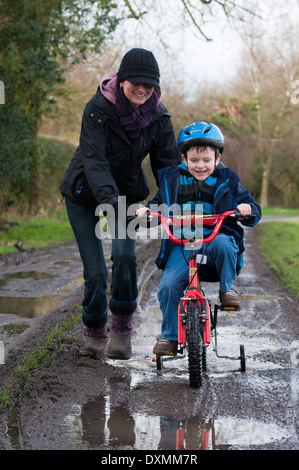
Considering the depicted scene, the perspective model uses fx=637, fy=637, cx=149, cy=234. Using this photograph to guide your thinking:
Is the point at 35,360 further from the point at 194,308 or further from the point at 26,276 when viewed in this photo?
the point at 26,276

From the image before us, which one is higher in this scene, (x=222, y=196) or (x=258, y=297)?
(x=222, y=196)

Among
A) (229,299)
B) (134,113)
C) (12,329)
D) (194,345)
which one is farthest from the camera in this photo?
(12,329)

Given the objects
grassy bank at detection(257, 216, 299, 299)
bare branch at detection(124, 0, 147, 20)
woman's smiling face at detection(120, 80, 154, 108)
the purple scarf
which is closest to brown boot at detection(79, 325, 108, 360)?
the purple scarf

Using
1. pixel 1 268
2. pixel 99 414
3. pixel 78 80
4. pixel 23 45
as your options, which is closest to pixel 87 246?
pixel 99 414

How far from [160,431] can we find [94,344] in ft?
5.62

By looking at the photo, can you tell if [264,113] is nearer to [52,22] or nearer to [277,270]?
[52,22]

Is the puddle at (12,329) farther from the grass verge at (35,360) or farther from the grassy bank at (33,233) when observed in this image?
the grassy bank at (33,233)

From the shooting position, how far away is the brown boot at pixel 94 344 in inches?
203

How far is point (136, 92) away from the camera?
4.46m

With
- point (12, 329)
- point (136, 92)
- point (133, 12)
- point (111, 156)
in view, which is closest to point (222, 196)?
point (111, 156)

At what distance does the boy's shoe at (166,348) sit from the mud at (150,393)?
206mm

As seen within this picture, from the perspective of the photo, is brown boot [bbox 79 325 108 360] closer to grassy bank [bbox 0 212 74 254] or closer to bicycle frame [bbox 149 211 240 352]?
bicycle frame [bbox 149 211 240 352]

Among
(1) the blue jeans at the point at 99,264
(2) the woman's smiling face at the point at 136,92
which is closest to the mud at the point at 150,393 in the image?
(1) the blue jeans at the point at 99,264

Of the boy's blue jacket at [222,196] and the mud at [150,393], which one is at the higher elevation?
the boy's blue jacket at [222,196]
